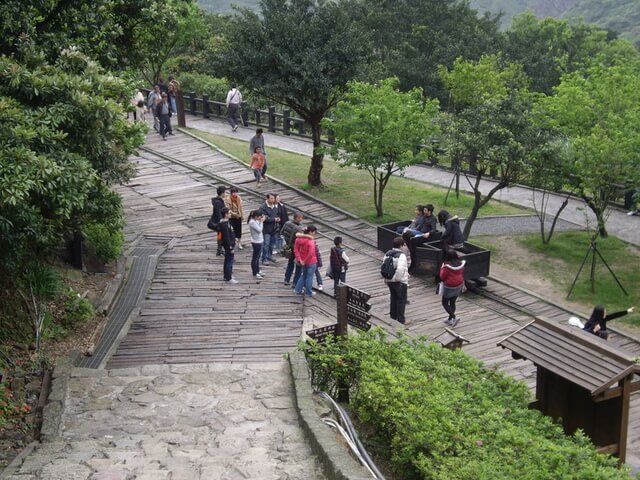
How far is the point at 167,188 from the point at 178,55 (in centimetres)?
1650

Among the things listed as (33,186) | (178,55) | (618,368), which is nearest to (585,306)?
(618,368)

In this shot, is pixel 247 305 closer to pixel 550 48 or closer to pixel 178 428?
pixel 178 428

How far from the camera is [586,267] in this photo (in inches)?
789

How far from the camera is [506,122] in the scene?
1991 centimetres

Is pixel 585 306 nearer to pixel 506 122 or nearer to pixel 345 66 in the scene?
pixel 506 122

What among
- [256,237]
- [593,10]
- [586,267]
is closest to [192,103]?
[256,237]

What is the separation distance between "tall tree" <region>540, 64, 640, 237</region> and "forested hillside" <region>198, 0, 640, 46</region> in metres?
39.9

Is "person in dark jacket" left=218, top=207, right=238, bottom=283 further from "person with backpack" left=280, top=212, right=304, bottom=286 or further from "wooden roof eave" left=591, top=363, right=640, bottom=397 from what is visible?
"wooden roof eave" left=591, top=363, right=640, bottom=397

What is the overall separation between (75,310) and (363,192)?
1135 cm

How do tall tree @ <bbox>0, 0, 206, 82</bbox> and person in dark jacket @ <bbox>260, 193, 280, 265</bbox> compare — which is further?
person in dark jacket @ <bbox>260, 193, 280, 265</bbox>

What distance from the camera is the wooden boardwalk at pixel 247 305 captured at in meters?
14.2

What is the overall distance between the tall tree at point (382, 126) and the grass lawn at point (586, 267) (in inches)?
120

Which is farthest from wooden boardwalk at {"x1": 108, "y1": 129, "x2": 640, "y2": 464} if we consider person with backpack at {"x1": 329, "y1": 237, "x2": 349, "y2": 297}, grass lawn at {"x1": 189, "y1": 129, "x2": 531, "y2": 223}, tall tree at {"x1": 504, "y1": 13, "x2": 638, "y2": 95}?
tall tree at {"x1": 504, "y1": 13, "x2": 638, "y2": 95}

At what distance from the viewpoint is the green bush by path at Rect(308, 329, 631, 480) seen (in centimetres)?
862
